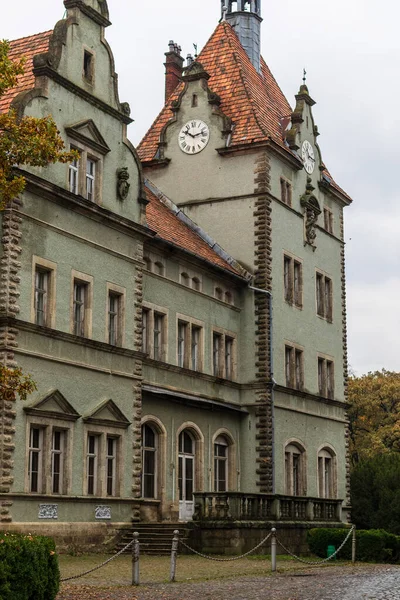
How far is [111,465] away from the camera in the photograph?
99.6 feet

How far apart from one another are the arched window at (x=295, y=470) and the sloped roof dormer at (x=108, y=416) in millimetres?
11364

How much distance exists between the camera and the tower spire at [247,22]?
48.1 metres

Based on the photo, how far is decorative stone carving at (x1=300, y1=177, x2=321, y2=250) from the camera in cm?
4366

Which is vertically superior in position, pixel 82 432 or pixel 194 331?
pixel 194 331

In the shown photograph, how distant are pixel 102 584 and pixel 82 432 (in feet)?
29.5

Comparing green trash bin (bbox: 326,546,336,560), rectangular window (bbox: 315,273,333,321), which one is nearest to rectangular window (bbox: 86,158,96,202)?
green trash bin (bbox: 326,546,336,560)

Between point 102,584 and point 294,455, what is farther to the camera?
point 294,455

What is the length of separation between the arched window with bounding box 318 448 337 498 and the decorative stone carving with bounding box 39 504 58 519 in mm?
18284

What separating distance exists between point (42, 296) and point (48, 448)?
4099mm

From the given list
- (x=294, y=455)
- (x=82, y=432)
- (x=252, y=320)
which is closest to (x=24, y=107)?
(x=82, y=432)

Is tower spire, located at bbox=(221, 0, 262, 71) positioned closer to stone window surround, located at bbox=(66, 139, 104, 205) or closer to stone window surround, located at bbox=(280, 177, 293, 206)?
stone window surround, located at bbox=(280, 177, 293, 206)

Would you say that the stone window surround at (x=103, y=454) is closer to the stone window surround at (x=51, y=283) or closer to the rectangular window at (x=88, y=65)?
the stone window surround at (x=51, y=283)

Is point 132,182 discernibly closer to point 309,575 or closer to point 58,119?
point 58,119

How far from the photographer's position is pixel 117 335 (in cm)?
3116
